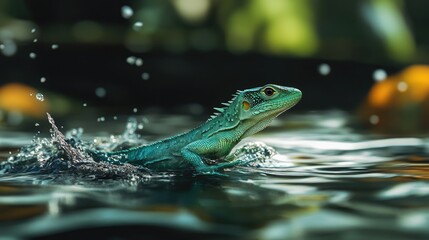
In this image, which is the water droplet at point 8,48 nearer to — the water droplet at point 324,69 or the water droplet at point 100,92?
the water droplet at point 100,92

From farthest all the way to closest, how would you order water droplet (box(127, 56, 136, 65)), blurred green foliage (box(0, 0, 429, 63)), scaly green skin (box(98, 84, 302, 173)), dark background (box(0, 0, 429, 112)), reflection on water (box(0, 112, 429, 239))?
blurred green foliage (box(0, 0, 429, 63)) → water droplet (box(127, 56, 136, 65)) → dark background (box(0, 0, 429, 112)) → scaly green skin (box(98, 84, 302, 173)) → reflection on water (box(0, 112, 429, 239))

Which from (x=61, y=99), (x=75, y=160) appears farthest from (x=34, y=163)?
(x=61, y=99)

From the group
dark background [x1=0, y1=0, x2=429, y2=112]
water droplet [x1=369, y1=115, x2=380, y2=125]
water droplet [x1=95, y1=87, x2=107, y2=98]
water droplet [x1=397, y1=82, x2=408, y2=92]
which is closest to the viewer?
water droplet [x1=369, y1=115, x2=380, y2=125]

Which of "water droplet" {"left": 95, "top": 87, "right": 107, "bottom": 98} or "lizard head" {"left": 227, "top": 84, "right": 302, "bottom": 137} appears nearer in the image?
"lizard head" {"left": 227, "top": 84, "right": 302, "bottom": 137}

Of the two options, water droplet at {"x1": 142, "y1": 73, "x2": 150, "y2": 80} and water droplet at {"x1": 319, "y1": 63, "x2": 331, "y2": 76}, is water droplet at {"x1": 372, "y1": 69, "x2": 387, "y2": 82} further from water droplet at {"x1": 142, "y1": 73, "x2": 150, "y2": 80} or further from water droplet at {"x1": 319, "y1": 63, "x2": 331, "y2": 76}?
water droplet at {"x1": 142, "y1": 73, "x2": 150, "y2": 80}

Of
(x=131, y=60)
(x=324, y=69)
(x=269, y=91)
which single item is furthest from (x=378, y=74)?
(x=269, y=91)

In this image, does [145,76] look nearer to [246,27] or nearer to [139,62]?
[139,62]

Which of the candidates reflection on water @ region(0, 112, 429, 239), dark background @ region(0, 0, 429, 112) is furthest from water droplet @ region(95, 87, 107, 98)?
reflection on water @ region(0, 112, 429, 239)

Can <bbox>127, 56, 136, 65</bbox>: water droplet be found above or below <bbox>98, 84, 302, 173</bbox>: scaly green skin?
above

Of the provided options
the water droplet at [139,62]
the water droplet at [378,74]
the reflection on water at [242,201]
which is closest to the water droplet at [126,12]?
the water droplet at [139,62]
